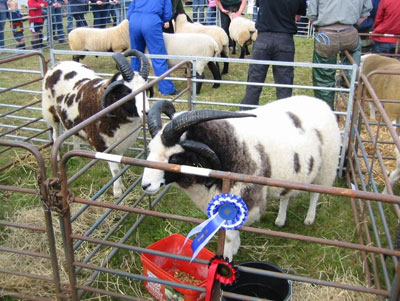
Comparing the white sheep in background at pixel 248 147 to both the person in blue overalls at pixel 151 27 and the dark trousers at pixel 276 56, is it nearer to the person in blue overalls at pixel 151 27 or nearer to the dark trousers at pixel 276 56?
the dark trousers at pixel 276 56

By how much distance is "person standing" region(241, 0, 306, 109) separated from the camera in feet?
15.7

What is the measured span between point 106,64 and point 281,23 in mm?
6378

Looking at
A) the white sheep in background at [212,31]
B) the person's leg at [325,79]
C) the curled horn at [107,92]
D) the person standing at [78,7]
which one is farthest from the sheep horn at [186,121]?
the person standing at [78,7]

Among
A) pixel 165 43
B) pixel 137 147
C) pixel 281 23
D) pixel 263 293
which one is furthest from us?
pixel 165 43

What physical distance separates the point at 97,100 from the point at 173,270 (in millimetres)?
1953

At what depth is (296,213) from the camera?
3.97 meters

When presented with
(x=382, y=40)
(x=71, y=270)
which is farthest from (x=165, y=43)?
(x=71, y=270)

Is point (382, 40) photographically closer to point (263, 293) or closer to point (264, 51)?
point (264, 51)

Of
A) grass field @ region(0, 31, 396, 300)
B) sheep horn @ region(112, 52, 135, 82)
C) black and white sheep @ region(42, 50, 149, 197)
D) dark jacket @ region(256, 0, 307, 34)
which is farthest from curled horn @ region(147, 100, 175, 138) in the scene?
dark jacket @ region(256, 0, 307, 34)

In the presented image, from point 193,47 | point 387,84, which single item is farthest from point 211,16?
point 387,84

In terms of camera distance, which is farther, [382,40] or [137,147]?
[382,40]

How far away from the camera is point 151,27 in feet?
23.0

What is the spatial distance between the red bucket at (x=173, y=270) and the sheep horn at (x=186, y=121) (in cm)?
87

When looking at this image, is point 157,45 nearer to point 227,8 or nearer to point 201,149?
point 227,8
